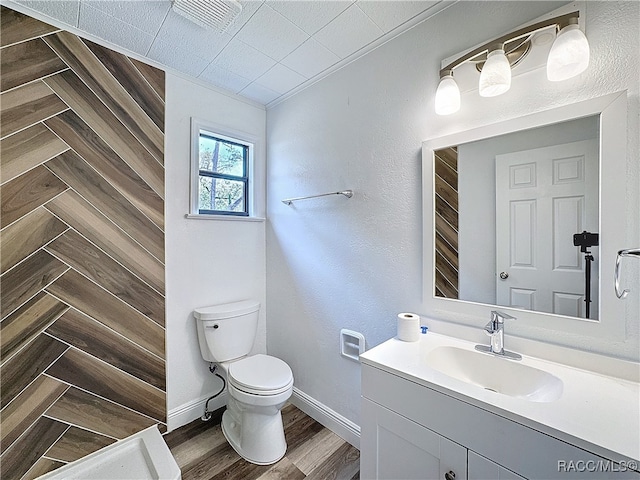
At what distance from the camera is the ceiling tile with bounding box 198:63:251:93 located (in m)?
1.85

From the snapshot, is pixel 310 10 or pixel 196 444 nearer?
pixel 310 10

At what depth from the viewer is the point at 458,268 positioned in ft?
4.36

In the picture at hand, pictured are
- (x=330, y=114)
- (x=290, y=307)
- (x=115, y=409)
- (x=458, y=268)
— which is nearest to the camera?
(x=458, y=268)

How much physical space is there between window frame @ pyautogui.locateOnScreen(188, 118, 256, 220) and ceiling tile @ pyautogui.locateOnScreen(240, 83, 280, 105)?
291mm

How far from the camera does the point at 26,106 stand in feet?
4.56

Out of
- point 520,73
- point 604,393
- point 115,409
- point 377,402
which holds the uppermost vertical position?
point 520,73

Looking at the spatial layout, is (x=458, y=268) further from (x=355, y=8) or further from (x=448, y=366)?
(x=355, y=8)

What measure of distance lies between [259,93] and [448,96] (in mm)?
1427

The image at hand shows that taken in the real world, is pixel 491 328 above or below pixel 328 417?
above

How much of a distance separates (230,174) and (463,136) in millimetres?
1644

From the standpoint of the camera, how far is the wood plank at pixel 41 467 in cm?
138

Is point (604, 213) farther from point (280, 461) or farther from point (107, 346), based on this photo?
point (107, 346)

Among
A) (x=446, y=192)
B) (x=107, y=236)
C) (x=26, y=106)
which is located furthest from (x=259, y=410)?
(x=26, y=106)

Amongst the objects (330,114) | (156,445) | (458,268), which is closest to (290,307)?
(156,445)
